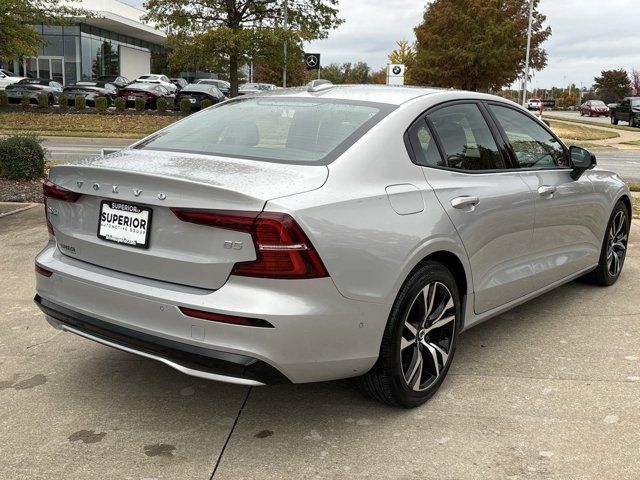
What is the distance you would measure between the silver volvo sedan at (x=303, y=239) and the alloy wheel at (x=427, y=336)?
1 centimetres

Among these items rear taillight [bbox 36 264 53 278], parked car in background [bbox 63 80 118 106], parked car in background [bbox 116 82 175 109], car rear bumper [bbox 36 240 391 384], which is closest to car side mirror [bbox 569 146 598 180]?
car rear bumper [bbox 36 240 391 384]

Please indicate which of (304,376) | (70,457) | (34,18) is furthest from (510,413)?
(34,18)

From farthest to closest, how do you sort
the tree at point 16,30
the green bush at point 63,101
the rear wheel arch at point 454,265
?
the green bush at point 63,101 < the tree at point 16,30 < the rear wheel arch at point 454,265

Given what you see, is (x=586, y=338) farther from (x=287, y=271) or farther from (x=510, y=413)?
(x=287, y=271)

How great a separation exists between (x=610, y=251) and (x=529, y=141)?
1624mm

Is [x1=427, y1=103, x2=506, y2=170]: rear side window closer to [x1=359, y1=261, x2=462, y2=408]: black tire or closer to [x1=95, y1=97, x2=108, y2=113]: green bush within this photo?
[x1=359, y1=261, x2=462, y2=408]: black tire

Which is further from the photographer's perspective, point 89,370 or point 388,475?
point 89,370

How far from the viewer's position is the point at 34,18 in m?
12.2

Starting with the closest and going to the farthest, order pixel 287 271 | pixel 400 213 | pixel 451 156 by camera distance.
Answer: pixel 287 271 → pixel 400 213 → pixel 451 156

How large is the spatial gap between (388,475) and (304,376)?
53 centimetres

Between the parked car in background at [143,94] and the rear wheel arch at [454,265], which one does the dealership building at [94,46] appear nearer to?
the parked car in background at [143,94]

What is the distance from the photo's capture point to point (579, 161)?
492 centimetres

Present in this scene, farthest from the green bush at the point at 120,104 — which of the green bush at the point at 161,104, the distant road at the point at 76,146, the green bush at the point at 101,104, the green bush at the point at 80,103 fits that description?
the distant road at the point at 76,146

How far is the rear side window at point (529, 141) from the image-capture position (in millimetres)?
4375
